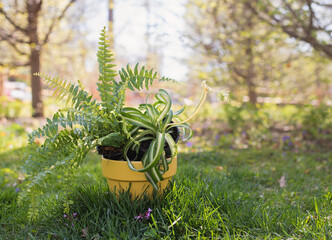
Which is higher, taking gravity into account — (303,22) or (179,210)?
(303,22)

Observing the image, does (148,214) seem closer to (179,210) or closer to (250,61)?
(179,210)

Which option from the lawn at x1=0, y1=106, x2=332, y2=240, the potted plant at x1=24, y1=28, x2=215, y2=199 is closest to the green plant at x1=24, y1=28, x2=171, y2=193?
A: the potted plant at x1=24, y1=28, x2=215, y2=199

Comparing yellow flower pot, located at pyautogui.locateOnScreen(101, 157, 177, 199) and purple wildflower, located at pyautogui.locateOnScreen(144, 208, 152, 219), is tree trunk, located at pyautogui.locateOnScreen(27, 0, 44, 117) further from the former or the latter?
purple wildflower, located at pyautogui.locateOnScreen(144, 208, 152, 219)

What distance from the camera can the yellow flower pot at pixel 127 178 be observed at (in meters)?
1.83

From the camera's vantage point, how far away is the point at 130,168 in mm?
1739

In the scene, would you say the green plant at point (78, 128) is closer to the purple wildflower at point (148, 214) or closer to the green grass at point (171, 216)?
the green grass at point (171, 216)

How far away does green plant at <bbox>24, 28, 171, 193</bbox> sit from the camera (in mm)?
1745

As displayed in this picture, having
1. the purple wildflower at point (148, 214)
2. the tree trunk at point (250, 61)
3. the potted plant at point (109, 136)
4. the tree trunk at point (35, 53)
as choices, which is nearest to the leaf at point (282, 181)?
the potted plant at point (109, 136)

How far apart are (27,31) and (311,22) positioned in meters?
5.24

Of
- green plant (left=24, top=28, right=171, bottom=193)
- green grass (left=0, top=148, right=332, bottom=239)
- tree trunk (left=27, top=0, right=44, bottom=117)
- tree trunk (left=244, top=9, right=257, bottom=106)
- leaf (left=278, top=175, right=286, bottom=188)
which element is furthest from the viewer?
tree trunk (left=27, top=0, right=44, bottom=117)

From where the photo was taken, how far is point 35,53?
6.11 meters

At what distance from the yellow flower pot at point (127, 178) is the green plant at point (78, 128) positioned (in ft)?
0.49

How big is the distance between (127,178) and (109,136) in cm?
30

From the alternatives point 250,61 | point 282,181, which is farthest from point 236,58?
point 282,181
